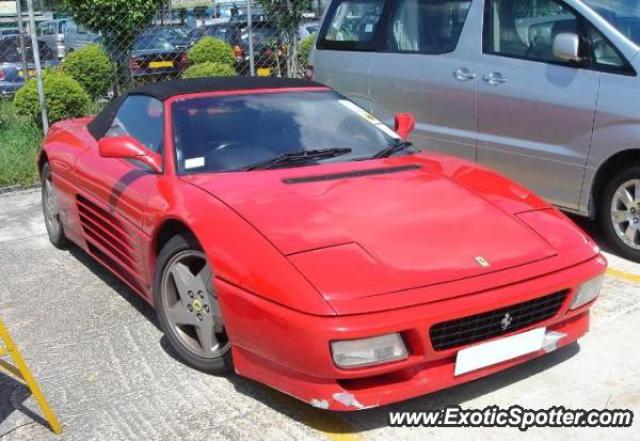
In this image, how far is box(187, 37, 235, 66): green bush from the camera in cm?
1146

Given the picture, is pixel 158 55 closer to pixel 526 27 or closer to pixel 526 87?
pixel 526 27

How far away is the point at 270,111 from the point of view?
3934 mm

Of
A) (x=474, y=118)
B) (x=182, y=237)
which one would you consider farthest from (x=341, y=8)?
(x=182, y=237)

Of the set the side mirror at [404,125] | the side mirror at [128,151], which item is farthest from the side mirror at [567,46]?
the side mirror at [128,151]

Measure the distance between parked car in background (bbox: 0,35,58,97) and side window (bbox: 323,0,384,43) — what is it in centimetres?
665

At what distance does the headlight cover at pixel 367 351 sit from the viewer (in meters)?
2.53

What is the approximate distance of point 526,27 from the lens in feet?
16.6

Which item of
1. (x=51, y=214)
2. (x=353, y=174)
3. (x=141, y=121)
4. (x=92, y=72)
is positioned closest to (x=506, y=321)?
(x=353, y=174)

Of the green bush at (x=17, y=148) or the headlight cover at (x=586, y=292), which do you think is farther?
the green bush at (x=17, y=148)

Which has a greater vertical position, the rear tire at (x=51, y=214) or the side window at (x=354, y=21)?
the side window at (x=354, y=21)

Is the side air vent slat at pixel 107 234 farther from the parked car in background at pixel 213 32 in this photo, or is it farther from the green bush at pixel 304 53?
the parked car in background at pixel 213 32

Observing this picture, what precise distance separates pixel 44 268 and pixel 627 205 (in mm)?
3876

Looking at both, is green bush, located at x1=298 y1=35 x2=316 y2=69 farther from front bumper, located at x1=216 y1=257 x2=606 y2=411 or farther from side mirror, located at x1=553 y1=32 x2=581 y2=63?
front bumper, located at x1=216 y1=257 x2=606 y2=411

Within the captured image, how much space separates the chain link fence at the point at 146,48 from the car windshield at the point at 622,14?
514 cm
